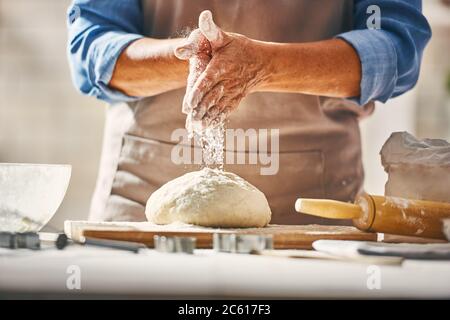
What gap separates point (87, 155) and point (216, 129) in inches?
16.6

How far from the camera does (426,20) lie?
120 cm

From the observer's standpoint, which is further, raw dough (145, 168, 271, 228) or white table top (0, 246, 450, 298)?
raw dough (145, 168, 271, 228)

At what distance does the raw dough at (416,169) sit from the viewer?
3.22ft

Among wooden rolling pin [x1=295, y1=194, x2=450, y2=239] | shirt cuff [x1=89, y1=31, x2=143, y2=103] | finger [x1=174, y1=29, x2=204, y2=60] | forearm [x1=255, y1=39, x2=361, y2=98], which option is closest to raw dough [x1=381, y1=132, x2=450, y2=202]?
wooden rolling pin [x1=295, y1=194, x2=450, y2=239]

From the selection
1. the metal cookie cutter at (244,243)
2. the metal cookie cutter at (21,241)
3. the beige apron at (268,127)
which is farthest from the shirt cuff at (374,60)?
the metal cookie cutter at (21,241)

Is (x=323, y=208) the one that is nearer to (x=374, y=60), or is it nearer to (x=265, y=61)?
(x=265, y=61)

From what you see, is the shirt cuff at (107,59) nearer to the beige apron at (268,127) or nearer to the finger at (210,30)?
the beige apron at (268,127)

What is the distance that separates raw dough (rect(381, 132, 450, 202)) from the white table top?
0.22 m

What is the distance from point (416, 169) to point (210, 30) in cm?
33

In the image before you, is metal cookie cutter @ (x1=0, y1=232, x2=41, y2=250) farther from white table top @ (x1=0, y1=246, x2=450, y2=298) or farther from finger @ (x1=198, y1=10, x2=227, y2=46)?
finger @ (x1=198, y1=10, x2=227, y2=46)

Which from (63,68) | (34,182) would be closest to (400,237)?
(34,182)

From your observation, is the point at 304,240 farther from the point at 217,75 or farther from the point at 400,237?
the point at 217,75

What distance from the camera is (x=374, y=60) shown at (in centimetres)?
117

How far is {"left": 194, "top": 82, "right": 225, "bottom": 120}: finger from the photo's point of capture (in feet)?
3.09
